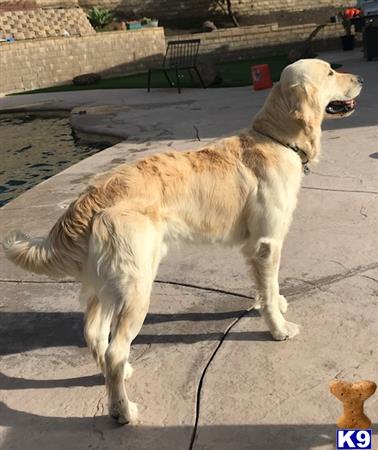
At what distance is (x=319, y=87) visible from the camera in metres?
3.36

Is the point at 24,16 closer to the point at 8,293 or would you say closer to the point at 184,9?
the point at 184,9

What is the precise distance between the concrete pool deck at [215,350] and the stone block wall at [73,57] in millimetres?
15337

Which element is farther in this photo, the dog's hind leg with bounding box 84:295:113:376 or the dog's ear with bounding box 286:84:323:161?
the dog's ear with bounding box 286:84:323:161

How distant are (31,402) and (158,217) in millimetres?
1257

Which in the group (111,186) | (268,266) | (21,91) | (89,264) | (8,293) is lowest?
(21,91)

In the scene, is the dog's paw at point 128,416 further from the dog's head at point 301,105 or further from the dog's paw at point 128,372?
the dog's head at point 301,105

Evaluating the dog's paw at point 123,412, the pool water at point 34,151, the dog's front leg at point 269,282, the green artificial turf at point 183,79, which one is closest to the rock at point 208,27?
the green artificial turf at point 183,79

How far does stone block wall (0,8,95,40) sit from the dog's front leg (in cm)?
2119

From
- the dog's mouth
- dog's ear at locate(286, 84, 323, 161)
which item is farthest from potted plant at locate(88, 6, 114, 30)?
dog's ear at locate(286, 84, 323, 161)

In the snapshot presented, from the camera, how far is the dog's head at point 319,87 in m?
3.27

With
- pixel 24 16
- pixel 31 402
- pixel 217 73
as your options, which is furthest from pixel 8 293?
pixel 24 16

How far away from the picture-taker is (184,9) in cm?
3005

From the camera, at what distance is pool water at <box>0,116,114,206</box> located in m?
8.35

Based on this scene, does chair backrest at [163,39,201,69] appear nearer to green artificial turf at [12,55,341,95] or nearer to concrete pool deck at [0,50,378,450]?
green artificial turf at [12,55,341,95]
